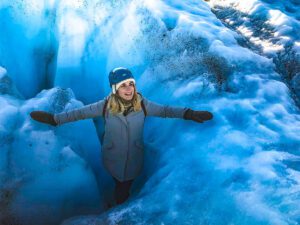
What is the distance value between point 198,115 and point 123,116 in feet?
2.23

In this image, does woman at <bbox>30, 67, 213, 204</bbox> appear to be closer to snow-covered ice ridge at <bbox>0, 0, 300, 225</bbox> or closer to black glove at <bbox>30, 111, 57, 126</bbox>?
black glove at <bbox>30, 111, 57, 126</bbox>

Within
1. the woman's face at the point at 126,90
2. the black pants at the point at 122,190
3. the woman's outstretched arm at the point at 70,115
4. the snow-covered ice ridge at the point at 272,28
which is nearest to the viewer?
the woman's face at the point at 126,90

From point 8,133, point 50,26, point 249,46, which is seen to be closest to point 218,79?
point 249,46

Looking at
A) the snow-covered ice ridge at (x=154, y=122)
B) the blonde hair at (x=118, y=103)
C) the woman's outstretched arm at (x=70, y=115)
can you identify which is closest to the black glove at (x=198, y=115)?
the snow-covered ice ridge at (x=154, y=122)

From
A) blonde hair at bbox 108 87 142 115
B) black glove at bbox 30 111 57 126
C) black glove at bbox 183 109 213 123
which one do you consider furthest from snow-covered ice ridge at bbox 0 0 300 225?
blonde hair at bbox 108 87 142 115

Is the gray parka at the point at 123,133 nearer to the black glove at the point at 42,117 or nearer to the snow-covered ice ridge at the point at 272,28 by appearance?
the black glove at the point at 42,117

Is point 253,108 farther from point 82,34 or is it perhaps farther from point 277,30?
point 82,34

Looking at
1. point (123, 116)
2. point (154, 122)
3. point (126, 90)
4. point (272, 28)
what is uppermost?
point (272, 28)

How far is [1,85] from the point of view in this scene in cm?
399

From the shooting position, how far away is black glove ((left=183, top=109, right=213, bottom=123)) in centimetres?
340

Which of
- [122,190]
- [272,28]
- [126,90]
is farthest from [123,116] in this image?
[272,28]

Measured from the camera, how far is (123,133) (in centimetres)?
355

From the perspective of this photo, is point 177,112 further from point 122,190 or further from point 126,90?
point 122,190

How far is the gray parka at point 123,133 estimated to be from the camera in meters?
3.45
